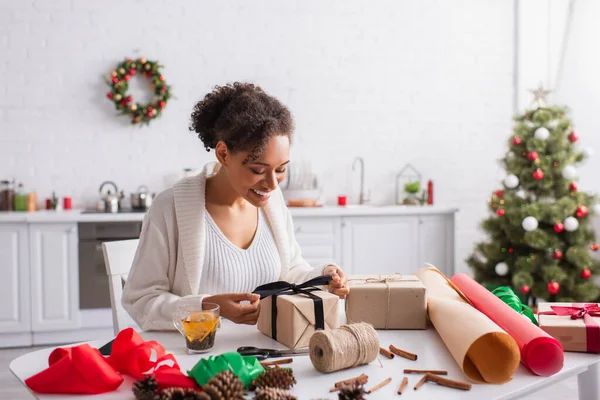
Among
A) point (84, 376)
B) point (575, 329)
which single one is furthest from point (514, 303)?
point (84, 376)

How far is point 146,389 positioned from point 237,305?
46cm

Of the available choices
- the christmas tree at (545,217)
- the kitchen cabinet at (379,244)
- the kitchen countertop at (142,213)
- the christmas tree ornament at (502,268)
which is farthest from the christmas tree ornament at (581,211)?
the kitchen cabinet at (379,244)

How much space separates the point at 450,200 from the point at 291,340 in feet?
13.5

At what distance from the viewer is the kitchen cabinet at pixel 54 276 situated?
13.1ft

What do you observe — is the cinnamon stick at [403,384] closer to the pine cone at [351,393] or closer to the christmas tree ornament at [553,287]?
the pine cone at [351,393]

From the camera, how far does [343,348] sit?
125 cm

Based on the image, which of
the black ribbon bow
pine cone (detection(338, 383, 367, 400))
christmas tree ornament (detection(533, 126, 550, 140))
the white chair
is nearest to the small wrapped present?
the black ribbon bow

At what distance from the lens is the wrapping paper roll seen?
1.22 metres

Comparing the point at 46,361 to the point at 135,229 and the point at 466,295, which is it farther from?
the point at 135,229

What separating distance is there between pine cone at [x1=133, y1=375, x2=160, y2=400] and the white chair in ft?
2.94

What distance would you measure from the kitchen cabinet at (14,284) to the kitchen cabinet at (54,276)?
0.14 feet

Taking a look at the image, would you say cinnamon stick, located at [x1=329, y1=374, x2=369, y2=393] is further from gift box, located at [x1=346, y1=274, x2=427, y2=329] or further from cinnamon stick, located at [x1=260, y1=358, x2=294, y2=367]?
gift box, located at [x1=346, y1=274, x2=427, y2=329]

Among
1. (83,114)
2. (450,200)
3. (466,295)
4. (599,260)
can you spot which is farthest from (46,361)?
(450,200)

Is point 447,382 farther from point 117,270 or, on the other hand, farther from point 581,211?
point 581,211
